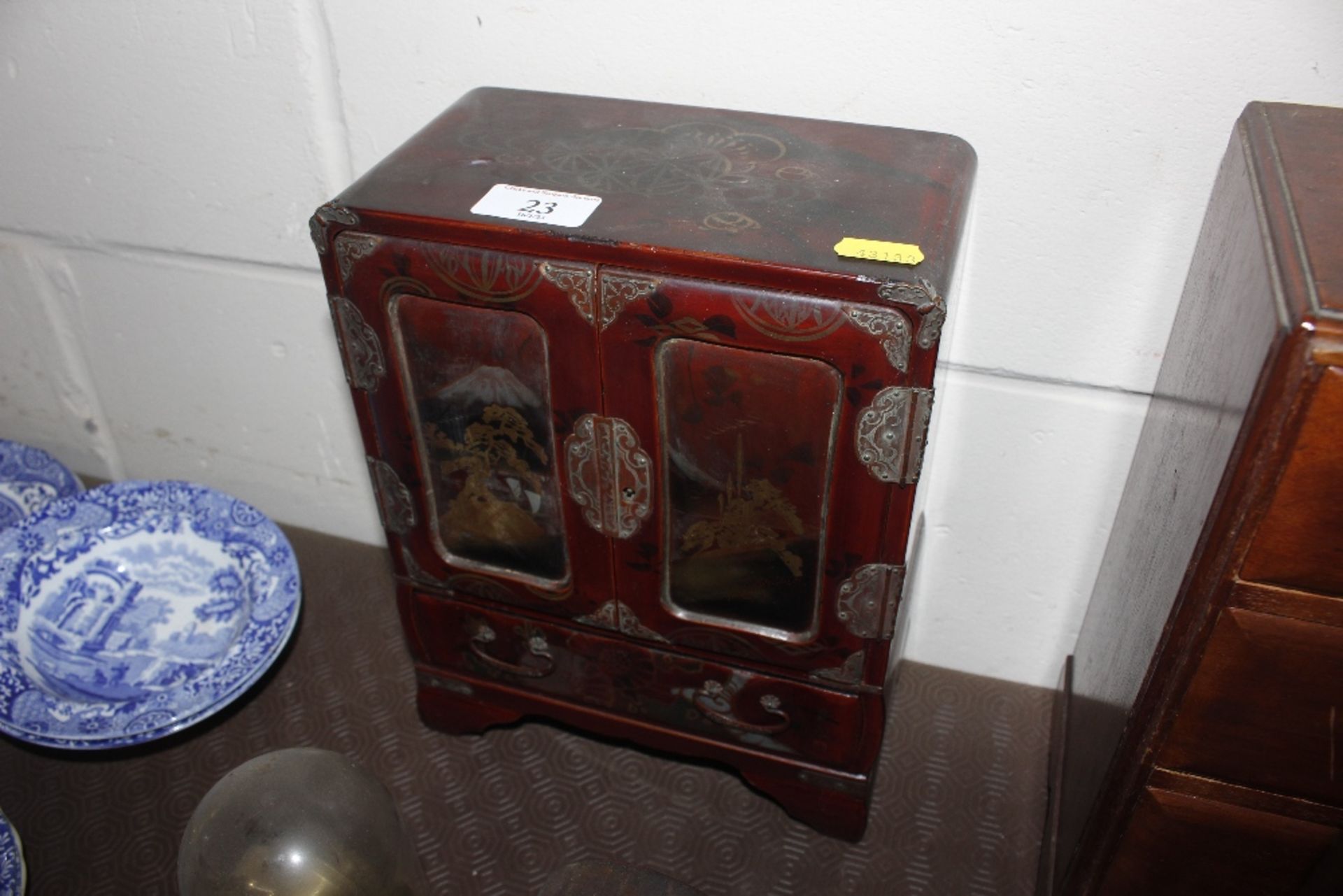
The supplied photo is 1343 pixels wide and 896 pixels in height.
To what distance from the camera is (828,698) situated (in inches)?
48.0

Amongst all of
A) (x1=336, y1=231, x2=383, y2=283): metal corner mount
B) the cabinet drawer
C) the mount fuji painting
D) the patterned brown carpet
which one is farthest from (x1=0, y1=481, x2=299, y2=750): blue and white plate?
(x1=336, y1=231, x2=383, y2=283): metal corner mount

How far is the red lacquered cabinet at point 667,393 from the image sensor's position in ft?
3.14

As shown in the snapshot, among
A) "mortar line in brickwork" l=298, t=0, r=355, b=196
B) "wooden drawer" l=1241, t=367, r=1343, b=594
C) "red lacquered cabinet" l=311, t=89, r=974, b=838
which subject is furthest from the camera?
"mortar line in brickwork" l=298, t=0, r=355, b=196

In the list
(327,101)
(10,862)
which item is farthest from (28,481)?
(327,101)

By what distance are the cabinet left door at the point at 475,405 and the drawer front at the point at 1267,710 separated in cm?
59

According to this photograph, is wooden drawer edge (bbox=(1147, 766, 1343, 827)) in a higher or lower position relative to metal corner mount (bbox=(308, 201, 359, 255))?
lower

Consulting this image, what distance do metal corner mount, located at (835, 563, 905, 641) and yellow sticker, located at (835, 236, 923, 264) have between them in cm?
31

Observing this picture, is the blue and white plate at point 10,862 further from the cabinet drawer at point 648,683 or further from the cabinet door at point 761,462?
the cabinet door at point 761,462

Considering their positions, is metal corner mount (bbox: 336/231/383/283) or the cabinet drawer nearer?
metal corner mount (bbox: 336/231/383/283)

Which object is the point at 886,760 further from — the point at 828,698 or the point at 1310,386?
the point at 1310,386

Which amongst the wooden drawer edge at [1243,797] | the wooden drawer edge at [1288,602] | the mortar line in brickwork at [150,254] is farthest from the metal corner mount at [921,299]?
the mortar line in brickwork at [150,254]

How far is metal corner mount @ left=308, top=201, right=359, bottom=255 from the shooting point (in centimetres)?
102

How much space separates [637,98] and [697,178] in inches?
10.2

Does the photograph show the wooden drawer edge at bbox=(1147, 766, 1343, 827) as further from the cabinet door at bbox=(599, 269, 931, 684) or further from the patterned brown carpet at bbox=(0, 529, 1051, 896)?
the patterned brown carpet at bbox=(0, 529, 1051, 896)
